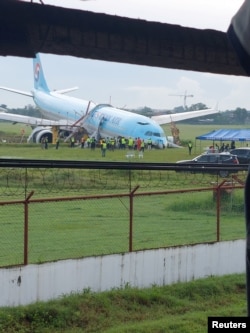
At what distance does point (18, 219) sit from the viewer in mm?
11227

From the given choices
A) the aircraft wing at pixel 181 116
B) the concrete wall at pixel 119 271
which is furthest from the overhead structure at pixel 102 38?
the aircraft wing at pixel 181 116

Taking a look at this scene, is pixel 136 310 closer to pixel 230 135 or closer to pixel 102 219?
pixel 102 219

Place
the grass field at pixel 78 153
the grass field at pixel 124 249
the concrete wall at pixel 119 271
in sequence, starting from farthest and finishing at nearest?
1. the grass field at pixel 78 153
2. the concrete wall at pixel 119 271
3. the grass field at pixel 124 249

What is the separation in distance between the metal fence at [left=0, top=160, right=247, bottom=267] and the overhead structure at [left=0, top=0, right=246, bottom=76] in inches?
256

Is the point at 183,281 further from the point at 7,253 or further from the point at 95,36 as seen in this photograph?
the point at 95,36

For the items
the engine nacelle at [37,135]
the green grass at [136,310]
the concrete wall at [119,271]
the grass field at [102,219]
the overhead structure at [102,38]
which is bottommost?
the green grass at [136,310]

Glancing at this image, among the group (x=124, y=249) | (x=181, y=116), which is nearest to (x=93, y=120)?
(x=181, y=116)

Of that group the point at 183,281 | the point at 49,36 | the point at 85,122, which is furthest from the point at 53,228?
the point at 85,122

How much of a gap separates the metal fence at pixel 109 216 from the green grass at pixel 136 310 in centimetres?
102

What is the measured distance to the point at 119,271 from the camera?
9266 mm

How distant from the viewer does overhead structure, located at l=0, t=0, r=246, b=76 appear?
2684 mm

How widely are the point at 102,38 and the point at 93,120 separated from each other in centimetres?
3910

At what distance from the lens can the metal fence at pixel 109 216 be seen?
406 inches

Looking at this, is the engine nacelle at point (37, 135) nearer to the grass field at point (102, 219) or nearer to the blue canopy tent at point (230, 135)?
the blue canopy tent at point (230, 135)
